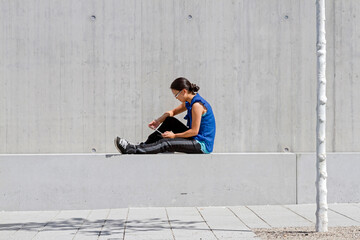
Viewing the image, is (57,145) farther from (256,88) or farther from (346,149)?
(346,149)

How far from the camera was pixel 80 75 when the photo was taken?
8.34 m

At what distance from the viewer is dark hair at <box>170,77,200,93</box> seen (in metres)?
8.12

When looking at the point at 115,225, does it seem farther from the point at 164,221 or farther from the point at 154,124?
the point at 154,124

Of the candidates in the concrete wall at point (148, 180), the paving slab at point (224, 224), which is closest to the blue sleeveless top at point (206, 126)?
the concrete wall at point (148, 180)

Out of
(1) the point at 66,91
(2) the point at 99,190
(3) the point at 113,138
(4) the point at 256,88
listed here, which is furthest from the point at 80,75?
(4) the point at 256,88

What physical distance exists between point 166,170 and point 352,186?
2671 millimetres

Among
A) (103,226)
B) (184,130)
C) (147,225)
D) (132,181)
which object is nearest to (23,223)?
(103,226)

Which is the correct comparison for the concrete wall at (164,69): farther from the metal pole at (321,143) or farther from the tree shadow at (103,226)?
the metal pole at (321,143)

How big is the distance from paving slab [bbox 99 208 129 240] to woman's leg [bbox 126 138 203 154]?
825mm

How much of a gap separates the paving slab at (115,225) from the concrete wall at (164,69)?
1.08m

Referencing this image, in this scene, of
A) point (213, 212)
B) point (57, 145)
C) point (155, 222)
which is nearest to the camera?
point (155, 222)

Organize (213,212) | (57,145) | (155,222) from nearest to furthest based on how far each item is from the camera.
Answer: (155,222)
(213,212)
(57,145)

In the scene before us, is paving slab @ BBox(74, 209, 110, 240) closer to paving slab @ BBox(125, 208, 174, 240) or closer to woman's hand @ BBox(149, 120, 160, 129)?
paving slab @ BBox(125, 208, 174, 240)

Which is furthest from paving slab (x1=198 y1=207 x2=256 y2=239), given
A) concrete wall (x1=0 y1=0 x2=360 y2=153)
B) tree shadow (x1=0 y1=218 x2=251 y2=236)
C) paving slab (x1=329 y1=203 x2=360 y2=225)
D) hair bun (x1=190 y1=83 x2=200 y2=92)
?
hair bun (x1=190 y1=83 x2=200 y2=92)
